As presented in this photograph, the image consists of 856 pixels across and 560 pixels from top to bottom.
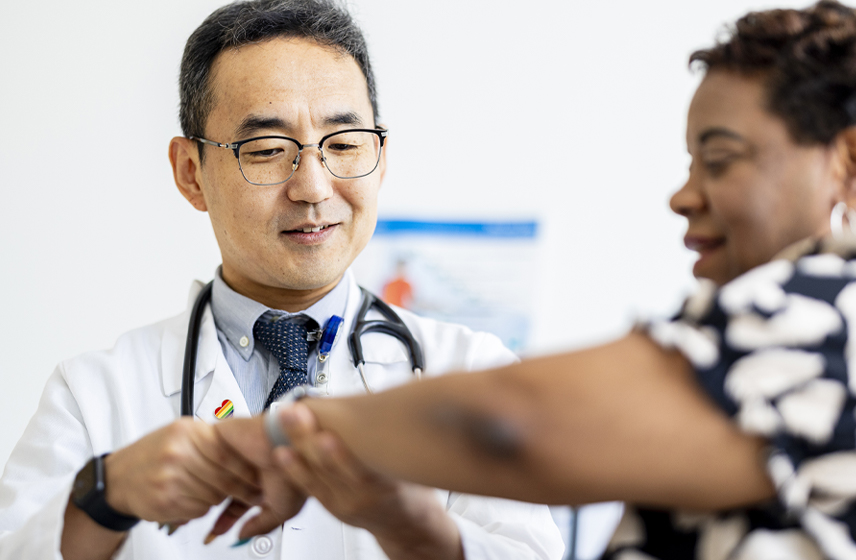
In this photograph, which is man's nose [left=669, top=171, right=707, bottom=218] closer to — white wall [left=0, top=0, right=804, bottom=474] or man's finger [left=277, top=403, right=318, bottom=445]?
man's finger [left=277, top=403, right=318, bottom=445]

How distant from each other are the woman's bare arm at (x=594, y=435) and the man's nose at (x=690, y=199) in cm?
20

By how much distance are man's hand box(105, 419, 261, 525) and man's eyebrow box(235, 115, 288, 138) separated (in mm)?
612

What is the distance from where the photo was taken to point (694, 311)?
1.86ft

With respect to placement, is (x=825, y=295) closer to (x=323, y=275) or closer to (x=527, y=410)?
(x=527, y=410)

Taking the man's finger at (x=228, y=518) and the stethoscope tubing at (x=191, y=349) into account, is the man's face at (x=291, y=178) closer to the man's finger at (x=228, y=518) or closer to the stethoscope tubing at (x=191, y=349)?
the stethoscope tubing at (x=191, y=349)

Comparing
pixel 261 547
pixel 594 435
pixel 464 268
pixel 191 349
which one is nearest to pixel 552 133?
pixel 464 268

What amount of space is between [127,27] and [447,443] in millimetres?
2063

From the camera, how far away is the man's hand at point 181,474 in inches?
33.2

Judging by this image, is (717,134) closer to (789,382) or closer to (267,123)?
(789,382)

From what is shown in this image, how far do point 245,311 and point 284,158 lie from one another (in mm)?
295

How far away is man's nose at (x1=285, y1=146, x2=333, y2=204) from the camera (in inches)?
50.9

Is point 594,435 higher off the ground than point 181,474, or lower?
higher

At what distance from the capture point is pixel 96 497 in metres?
0.93

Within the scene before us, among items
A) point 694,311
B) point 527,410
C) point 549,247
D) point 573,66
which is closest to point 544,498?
point 527,410
